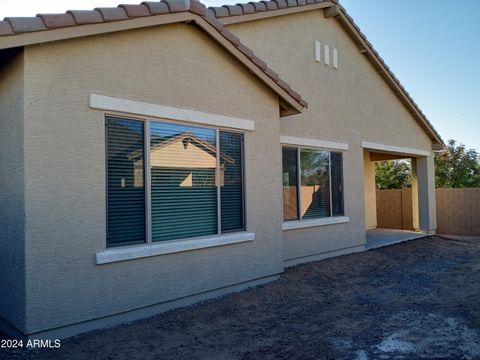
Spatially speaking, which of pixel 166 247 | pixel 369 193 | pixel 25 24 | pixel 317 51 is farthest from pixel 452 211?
pixel 25 24

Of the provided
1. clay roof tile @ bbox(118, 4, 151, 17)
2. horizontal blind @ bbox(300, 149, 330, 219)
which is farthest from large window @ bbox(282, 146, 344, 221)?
clay roof tile @ bbox(118, 4, 151, 17)

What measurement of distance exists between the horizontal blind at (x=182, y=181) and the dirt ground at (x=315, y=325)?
1.34 meters

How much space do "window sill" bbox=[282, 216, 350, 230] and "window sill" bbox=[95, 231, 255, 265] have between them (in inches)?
83.1

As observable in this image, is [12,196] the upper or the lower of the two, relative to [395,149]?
lower

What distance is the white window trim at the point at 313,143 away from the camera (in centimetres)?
972

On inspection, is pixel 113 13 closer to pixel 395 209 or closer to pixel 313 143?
pixel 313 143

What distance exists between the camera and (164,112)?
250 inches

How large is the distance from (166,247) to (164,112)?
6.98ft

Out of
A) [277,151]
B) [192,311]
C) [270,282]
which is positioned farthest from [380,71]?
[192,311]

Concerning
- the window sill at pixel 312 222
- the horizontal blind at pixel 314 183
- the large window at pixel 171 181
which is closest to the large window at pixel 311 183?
the horizontal blind at pixel 314 183

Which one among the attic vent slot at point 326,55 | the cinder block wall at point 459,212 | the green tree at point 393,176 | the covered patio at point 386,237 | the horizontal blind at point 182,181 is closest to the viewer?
the horizontal blind at point 182,181

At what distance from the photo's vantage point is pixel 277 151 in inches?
328

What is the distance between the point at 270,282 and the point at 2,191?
508 cm

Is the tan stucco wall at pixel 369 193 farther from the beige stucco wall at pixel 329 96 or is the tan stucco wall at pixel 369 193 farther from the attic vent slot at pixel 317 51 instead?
the attic vent slot at pixel 317 51
